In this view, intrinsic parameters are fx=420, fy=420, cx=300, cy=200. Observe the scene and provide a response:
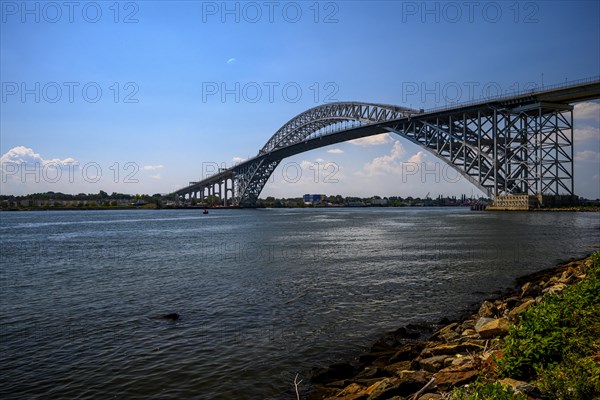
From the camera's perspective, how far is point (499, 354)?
473 cm

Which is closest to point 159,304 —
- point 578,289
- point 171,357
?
point 171,357

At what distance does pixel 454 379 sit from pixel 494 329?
2.03 metres

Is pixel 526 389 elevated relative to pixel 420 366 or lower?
elevated

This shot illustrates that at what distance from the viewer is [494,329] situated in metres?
6.02

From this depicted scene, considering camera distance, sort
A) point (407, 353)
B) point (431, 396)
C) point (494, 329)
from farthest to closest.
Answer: point (407, 353), point (494, 329), point (431, 396)

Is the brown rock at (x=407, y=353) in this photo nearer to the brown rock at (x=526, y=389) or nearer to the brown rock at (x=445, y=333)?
the brown rock at (x=445, y=333)

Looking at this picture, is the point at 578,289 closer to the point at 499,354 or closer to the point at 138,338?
the point at 499,354

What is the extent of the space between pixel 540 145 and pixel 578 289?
6065cm

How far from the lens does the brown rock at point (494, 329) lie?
5.94 m

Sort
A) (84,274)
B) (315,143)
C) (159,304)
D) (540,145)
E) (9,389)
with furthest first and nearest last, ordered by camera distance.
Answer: (315,143), (540,145), (84,274), (159,304), (9,389)

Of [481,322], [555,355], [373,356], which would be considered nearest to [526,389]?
[555,355]

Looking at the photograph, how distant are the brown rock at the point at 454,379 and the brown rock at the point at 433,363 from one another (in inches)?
25.2

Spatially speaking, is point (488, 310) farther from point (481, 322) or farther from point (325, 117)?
point (325, 117)

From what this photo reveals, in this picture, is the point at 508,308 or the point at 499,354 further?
the point at 508,308
